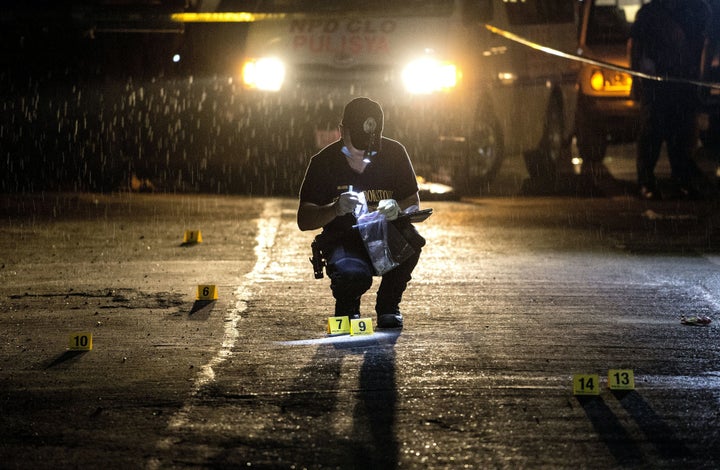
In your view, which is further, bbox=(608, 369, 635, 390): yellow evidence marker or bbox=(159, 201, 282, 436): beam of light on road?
bbox=(608, 369, 635, 390): yellow evidence marker

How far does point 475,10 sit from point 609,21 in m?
3.72

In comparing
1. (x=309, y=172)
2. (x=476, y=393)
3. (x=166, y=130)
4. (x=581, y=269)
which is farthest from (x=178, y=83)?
(x=476, y=393)

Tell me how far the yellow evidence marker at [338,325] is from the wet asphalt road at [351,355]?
9 cm

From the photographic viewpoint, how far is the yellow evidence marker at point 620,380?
19.9 feet

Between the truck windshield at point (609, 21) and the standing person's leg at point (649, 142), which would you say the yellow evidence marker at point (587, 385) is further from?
the truck windshield at point (609, 21)

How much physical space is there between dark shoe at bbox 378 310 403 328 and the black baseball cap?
968 millimetres

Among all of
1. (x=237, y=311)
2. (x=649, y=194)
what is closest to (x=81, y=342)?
(x=237, y=311)

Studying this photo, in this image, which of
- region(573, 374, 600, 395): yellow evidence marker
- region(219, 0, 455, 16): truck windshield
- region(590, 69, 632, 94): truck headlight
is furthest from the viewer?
region(590, 69, 632, 94): truck headlight

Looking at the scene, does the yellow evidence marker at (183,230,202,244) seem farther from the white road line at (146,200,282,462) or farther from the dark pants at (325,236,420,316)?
the dark pants at (325,236,420,316)

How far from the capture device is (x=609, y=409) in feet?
18.8

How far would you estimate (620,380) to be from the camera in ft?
19.9

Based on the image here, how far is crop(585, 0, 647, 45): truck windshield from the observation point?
17391mm

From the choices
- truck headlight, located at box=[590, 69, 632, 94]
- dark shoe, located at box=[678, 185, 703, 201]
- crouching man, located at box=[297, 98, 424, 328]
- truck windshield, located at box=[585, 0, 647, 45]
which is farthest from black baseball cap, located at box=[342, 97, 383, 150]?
truck windshield, located at box=[585, 0, 647, 45]

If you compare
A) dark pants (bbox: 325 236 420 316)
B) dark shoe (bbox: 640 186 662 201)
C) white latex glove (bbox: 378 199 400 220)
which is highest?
white latex glove (bbox: 378 199 400 220)
